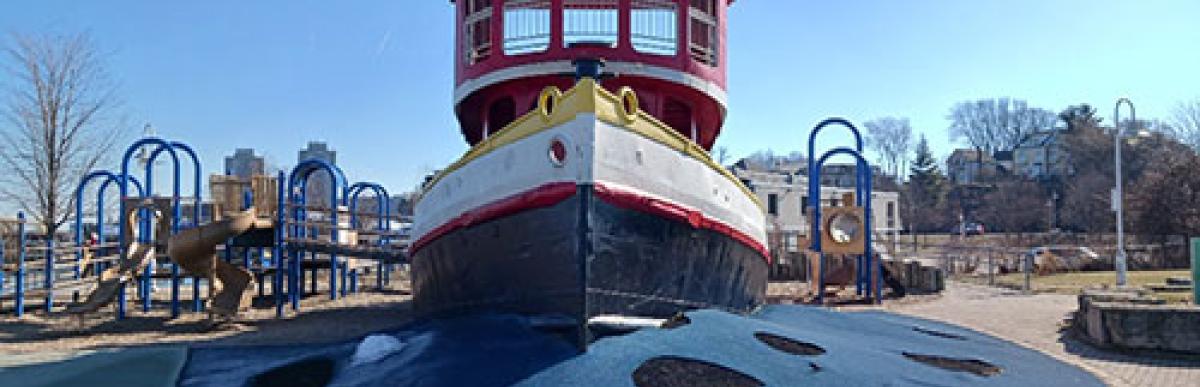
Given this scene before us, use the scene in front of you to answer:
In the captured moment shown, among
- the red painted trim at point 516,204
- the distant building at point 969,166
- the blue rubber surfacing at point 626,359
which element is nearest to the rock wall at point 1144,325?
the blue rubber surfacing at point 626,359

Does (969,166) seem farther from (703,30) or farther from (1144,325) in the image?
(703,30)

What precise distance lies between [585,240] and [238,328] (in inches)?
319

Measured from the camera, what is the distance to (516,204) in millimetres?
6020

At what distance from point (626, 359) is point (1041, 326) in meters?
8.96

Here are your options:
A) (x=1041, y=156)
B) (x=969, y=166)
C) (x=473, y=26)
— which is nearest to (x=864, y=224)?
(x=473, y=26)

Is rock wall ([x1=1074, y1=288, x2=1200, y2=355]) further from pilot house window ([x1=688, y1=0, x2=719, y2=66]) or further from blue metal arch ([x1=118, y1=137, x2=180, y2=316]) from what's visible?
blue metal arch ([x1=118, y1=137, x2=180, y2=316])

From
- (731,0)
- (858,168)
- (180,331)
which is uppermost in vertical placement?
(731,0)

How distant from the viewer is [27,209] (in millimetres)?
19047

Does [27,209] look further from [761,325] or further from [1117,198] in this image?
[1117,198]

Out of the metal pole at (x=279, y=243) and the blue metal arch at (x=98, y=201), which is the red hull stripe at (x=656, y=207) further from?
the blue metal arch at (x=98, y=201)

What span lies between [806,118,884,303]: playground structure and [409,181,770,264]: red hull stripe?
766cm

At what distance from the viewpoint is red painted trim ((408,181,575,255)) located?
18.8 ft

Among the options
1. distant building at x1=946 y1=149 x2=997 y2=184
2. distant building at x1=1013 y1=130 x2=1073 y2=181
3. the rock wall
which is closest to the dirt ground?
the rock wall

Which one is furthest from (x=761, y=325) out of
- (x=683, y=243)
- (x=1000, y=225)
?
(x=1000, y=225)
